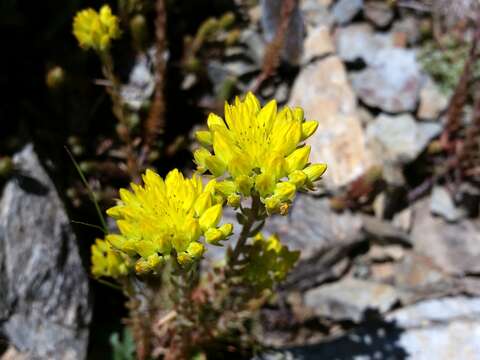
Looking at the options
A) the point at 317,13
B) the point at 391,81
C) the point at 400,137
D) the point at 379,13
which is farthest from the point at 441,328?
the point at 317,13

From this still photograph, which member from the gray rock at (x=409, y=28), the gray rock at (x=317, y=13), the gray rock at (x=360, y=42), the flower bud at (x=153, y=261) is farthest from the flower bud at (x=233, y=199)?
the gray rock at (x=409, y=28)

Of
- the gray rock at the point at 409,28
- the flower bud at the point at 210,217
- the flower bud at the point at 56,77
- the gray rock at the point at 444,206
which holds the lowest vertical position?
the flower bud at the point at 210,217

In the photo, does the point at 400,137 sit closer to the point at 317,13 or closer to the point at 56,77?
the point at 317,13

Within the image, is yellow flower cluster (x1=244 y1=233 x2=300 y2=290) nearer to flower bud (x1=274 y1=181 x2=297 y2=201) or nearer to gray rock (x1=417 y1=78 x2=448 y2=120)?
flower bud (x1=274 y1=181 x2=297 y2=201)

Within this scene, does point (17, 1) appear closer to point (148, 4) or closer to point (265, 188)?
point (148, 4)

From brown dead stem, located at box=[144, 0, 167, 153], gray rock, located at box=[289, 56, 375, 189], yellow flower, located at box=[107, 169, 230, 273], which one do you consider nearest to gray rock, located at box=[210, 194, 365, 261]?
gray rock, located at box=[289, 56, 375, 189]

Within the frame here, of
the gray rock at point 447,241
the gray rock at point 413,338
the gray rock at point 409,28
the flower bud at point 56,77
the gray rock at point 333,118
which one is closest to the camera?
the gray rock at point 413,338

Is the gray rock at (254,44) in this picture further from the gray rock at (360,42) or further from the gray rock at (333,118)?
the gray rock at (360,42)
